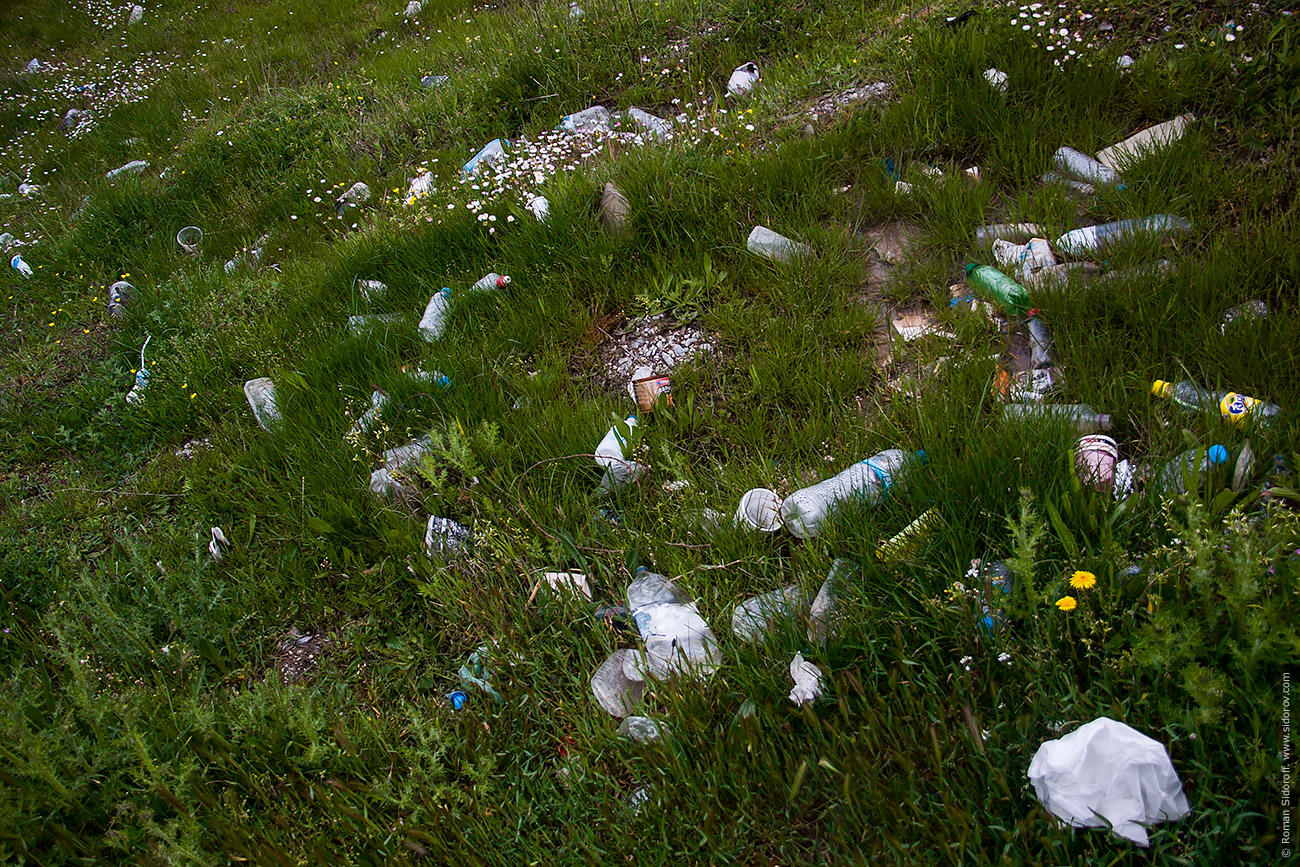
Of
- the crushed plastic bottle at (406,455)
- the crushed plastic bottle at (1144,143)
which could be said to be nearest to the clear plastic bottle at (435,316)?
the crushed plastic bottle at (406,455)

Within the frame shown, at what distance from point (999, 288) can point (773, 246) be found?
793mm

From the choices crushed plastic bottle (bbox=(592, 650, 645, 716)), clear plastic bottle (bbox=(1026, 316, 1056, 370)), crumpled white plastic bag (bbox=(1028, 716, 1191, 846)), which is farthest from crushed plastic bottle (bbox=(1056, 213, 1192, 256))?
crushed plastic bottle (bbox=(592, 650, 645, 716))

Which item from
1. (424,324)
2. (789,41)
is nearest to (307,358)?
(424,324)

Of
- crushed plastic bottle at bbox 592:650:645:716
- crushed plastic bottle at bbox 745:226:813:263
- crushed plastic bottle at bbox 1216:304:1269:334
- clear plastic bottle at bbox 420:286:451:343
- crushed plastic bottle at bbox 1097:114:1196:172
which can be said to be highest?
crushed plastic bottle at bbox 1097:114:1196:172

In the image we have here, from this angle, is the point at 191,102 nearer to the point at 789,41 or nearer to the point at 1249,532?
the point at 789,41

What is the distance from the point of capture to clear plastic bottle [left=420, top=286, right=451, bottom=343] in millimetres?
2861

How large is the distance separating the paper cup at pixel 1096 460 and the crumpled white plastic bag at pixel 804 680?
734mm

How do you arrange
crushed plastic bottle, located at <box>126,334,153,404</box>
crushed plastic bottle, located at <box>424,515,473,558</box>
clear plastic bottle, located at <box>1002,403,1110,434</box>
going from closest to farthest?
clear plastic bottle, located at <box>1002,403,1110,434</box>, crushed plastic bottle, located at <box>424,515,473,558</box>, crushed plastic bottle, located at <box>126,334,153,404</box>

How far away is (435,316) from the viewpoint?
9.64 ft

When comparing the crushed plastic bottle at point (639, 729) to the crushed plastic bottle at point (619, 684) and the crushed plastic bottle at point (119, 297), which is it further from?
the crushed plastic bottle at point (119, 297)

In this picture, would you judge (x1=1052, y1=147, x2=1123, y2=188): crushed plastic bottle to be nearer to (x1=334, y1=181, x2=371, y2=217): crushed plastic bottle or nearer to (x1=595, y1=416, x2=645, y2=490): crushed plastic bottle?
(x1=595, y1=416, x2=645, y2=490): crushed plastic bottle

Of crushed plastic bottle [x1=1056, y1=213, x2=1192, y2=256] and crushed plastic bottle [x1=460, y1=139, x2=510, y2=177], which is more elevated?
crushed plastic bottle [x1=460, y1=139, x2=510, y2=177]

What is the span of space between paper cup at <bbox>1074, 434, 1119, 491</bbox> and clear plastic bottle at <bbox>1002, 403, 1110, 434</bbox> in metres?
0.05

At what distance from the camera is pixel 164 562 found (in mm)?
2354
